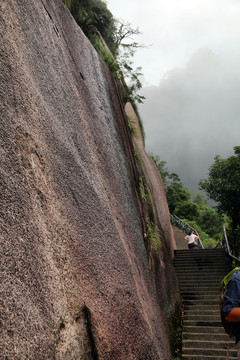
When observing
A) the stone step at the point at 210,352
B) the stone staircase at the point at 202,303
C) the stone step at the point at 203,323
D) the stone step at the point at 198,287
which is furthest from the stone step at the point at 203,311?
the stone step at the point at 210,352

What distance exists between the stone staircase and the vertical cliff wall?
127 inches

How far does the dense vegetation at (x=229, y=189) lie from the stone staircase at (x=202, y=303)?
2.09m

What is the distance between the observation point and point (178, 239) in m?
20.1

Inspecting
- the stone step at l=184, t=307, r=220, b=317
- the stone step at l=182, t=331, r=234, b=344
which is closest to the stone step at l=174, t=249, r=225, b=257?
the stone step at l=184, t=307, r=220, b=317

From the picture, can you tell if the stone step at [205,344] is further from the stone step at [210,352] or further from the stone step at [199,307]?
the stone step at [199,307]

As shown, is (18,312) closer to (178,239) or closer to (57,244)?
(57,244)

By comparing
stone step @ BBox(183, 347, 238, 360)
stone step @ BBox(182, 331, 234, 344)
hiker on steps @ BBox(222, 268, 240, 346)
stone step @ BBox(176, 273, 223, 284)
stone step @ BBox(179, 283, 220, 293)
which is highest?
hiker on steps @ BBox(222, 268, 240, 346)

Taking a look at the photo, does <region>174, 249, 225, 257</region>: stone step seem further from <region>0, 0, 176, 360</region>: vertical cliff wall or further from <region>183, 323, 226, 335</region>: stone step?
<region>0, 0, 176, 360</region>: vertical cliff wall

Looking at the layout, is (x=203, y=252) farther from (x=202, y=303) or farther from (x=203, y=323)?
(x=203, y=323)

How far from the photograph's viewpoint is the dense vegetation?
1488 cm

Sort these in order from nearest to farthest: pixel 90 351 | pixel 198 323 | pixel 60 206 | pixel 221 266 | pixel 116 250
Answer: pixel 90 351 < pixel 60 206 < pixel 116 250 < pixel 198 323 < pixel 221 266

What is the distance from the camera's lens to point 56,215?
280 centimetres

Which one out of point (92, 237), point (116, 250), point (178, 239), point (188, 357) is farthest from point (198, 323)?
point (178, 239)

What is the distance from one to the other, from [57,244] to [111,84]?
563cm
